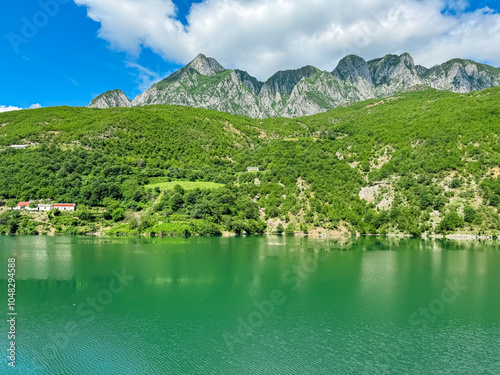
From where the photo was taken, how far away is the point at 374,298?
27.3 metres

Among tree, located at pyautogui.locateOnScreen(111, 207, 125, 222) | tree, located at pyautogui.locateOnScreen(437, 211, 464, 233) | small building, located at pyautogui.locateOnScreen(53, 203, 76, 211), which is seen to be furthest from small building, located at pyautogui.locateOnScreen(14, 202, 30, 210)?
tree, located at pyautogui.locateOnScreen(437, 211, 464, 233)

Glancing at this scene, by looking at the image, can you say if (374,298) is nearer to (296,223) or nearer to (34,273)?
(34,273)

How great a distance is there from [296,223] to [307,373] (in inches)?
2950

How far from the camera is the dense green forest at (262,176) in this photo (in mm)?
83062

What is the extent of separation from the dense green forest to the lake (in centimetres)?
4470

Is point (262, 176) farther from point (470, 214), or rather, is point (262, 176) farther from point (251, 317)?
point (251, 317)

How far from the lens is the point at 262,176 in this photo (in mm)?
108875

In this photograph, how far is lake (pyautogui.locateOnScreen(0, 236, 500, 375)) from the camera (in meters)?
16.2

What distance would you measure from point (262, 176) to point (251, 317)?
287 ft

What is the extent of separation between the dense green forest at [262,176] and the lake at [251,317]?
147 ft

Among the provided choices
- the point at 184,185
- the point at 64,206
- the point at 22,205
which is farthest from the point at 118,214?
the point at 22,205

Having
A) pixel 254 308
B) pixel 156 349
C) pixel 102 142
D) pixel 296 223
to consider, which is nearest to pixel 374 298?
pixel 254 308

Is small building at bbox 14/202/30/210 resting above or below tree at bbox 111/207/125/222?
above

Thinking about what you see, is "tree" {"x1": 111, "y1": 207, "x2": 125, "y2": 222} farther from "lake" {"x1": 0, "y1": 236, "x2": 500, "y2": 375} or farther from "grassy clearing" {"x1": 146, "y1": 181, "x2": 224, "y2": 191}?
"lake" {"x1": 0, "y1": 236, "x2": 500, "y2": 375}
